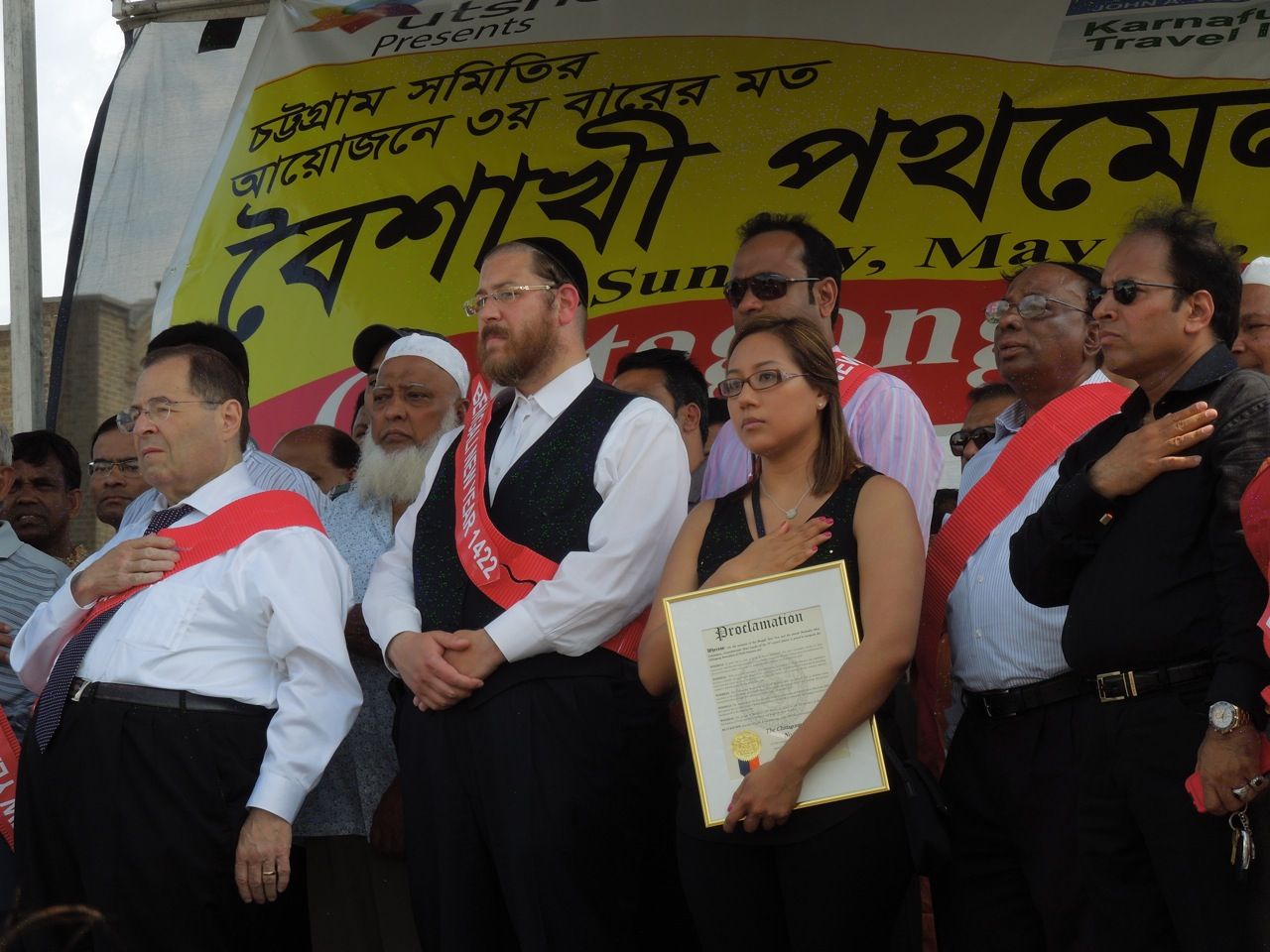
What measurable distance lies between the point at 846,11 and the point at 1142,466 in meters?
3.87

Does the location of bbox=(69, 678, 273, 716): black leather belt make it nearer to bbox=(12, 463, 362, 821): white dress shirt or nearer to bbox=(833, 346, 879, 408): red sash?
bbox=(12, 463, 362, 821): white dress shirt

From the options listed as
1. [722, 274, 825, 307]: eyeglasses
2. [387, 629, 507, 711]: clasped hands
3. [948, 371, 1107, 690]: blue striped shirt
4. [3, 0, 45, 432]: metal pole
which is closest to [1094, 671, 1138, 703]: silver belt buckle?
[948, 371, 1107, 690]: blue striped shirt

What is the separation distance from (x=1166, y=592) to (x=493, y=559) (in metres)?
1.50

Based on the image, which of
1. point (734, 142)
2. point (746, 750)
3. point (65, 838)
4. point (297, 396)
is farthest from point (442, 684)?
point (734, 142)

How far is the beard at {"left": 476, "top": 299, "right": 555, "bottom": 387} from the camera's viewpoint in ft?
12.4

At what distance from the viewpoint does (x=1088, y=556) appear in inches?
115

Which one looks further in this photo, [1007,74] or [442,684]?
[1007,74]

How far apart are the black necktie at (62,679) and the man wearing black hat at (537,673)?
2.21 ft

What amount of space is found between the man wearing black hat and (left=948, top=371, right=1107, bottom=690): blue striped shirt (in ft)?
2.28

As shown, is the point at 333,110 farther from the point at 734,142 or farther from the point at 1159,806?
the point at 1159,806

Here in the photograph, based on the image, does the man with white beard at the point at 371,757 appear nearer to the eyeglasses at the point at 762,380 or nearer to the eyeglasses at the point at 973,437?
the eyeglasses at the point at 762,380

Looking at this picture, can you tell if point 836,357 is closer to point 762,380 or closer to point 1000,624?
point 762,380

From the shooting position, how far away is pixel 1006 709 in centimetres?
316

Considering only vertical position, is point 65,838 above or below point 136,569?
below
